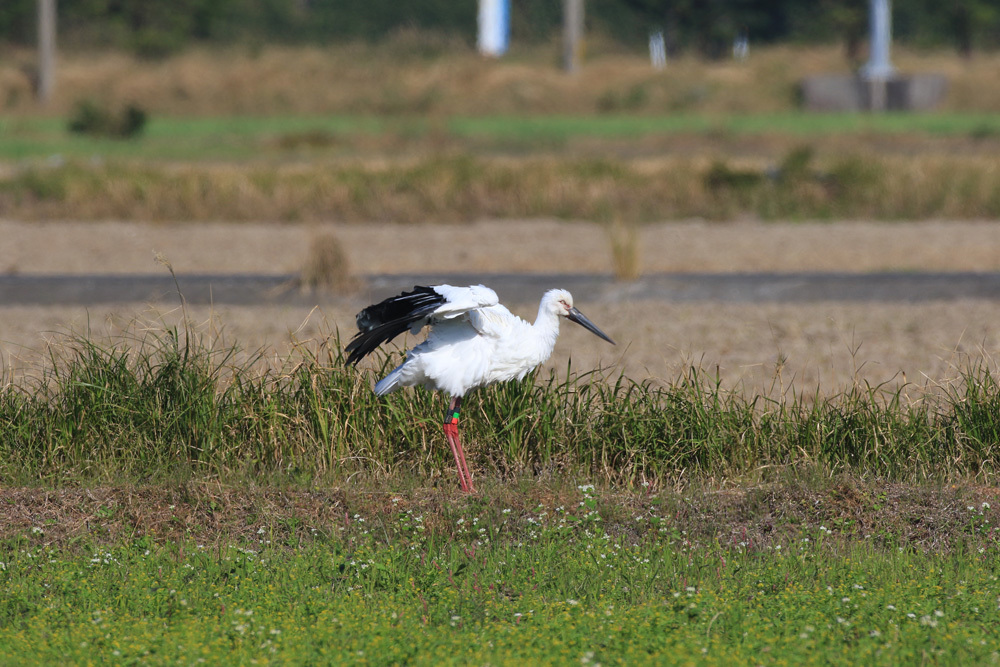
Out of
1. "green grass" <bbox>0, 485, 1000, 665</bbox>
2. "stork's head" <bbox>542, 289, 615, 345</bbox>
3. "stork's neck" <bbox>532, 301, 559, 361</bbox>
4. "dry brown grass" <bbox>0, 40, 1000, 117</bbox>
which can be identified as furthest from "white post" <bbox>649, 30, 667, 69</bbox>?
"green grass" <bbox>0, 485, 1000, 665</bbox>

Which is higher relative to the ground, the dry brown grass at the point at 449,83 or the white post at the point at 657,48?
the white post at the point at 657,48

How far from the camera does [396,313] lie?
6.45 meters

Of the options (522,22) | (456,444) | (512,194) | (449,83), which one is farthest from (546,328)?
(522,22)

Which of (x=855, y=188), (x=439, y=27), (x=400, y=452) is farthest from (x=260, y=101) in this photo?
(x=400, y=452)

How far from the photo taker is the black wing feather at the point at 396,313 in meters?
6.40

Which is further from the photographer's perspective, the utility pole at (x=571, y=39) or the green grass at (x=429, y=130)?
the utility pole at (x=571, y=39)

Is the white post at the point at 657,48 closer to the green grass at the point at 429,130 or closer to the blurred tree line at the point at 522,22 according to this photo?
the blurred tree line at the point at 522,22

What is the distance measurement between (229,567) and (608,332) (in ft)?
21.7

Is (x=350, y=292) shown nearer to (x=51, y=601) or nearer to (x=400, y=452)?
(x=400, y=452)

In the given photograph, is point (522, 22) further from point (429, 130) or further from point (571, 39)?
point (429, 130)

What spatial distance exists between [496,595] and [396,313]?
143 cm

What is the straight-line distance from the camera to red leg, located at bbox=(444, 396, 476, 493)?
6.93 m

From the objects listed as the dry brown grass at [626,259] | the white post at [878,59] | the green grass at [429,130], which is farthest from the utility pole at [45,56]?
the dry brown grass at [626,259]

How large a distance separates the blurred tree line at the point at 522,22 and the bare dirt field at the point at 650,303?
2825 centimetres
